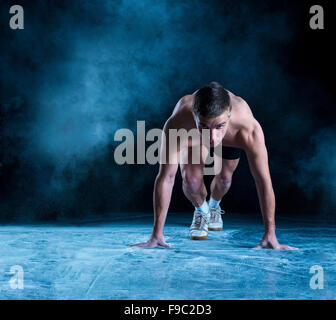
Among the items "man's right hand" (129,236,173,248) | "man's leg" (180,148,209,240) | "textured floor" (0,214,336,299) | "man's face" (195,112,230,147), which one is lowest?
"textured floor" (0,214,336,299)

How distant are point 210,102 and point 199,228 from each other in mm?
879

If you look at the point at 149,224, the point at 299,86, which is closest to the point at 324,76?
the point at 299,86

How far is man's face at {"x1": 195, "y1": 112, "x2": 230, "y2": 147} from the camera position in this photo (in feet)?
6.34

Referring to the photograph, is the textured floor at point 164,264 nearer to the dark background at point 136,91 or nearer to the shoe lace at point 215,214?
the shoe lace at point 215,214

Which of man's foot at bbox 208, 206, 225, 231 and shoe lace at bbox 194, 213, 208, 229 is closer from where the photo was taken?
shoe lace at bbox 194, 213, 208, 229

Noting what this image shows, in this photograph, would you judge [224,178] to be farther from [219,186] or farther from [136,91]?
[136,91]

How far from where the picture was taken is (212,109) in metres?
1.90

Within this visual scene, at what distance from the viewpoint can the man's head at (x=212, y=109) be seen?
1.91 metres

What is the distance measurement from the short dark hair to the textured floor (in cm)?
60

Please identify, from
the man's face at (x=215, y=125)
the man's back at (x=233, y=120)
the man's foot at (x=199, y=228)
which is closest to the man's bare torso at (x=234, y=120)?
the man's back at (x=233, y=120)

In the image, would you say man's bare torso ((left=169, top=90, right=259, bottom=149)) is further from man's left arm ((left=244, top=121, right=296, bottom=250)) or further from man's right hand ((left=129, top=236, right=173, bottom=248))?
man's right hand ((left=129, top=236, right=173, bottom=248))

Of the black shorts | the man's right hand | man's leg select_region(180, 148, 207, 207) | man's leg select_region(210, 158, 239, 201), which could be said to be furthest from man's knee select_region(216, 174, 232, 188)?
the man's right hand
